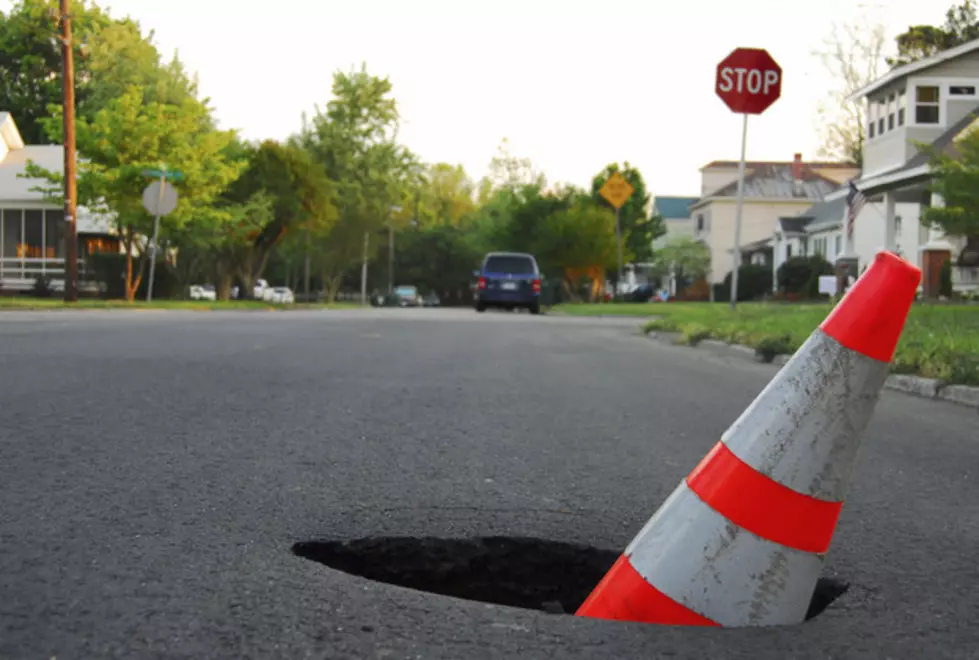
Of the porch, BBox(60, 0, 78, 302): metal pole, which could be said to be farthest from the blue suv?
the porch

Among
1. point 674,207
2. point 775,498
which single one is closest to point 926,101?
point 775,498

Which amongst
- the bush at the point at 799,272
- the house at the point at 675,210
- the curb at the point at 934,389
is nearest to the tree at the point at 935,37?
the bush at the point at 799,272

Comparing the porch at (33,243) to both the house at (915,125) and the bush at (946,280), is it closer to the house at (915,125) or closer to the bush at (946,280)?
the house at (915,125)

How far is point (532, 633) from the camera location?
244 centimetres

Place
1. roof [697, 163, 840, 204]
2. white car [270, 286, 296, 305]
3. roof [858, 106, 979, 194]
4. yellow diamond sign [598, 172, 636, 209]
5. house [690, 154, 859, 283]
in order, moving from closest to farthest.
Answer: roof [858, 106, 979, 194]
yellow diamond sign [598, 172, 636, 209]
white car [270, 286, 296, 305]
house [690, 154, 859, 283]
roof [697, 163, 840, 204]

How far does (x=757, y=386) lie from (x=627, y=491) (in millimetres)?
5358

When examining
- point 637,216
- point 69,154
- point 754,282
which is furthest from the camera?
point 637,216

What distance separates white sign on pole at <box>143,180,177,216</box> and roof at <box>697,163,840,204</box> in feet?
181

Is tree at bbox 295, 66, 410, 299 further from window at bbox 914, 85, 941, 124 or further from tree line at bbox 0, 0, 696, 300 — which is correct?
window at bbox 914, 85, 941, 124

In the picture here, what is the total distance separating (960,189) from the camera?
20219 mm

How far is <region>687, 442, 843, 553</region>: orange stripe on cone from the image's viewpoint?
8.34ft

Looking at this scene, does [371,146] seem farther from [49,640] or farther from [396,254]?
[49,640]

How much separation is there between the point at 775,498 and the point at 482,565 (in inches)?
40.5

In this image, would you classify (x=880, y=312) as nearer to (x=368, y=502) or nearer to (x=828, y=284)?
(x=368, y=502)
